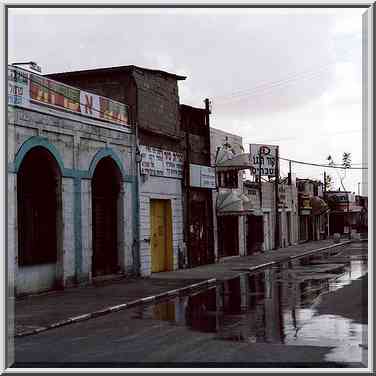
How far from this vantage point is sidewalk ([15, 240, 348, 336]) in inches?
551

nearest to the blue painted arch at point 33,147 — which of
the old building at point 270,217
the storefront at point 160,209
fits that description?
the storefront at point 160,209

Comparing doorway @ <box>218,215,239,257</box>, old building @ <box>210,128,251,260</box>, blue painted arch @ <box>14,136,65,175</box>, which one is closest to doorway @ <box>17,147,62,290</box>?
blue painted arch @ <box>14,136,65,175</box>

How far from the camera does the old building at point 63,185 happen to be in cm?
1800

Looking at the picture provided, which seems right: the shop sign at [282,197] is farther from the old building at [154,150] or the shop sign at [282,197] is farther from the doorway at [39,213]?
the doorway at [39,213]

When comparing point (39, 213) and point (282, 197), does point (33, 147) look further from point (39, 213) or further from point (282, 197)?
point (282, 197)

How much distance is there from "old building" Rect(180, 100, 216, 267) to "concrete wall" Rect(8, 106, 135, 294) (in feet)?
21.2

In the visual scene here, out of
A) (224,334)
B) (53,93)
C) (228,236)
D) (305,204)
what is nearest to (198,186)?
(228,236)

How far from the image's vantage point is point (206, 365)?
9.21 m

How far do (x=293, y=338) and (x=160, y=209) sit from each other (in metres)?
16.1

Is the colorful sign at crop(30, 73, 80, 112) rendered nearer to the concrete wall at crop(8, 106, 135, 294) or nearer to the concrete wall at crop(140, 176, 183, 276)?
the concrete wall at crop(8, 106, 135, 294)

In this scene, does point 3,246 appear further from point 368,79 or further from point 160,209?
point 160,209

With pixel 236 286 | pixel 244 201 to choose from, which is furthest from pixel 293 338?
→ pixel 244 201

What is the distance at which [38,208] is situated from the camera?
63.6 feet

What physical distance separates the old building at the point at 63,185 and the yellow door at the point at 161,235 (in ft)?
8.57
